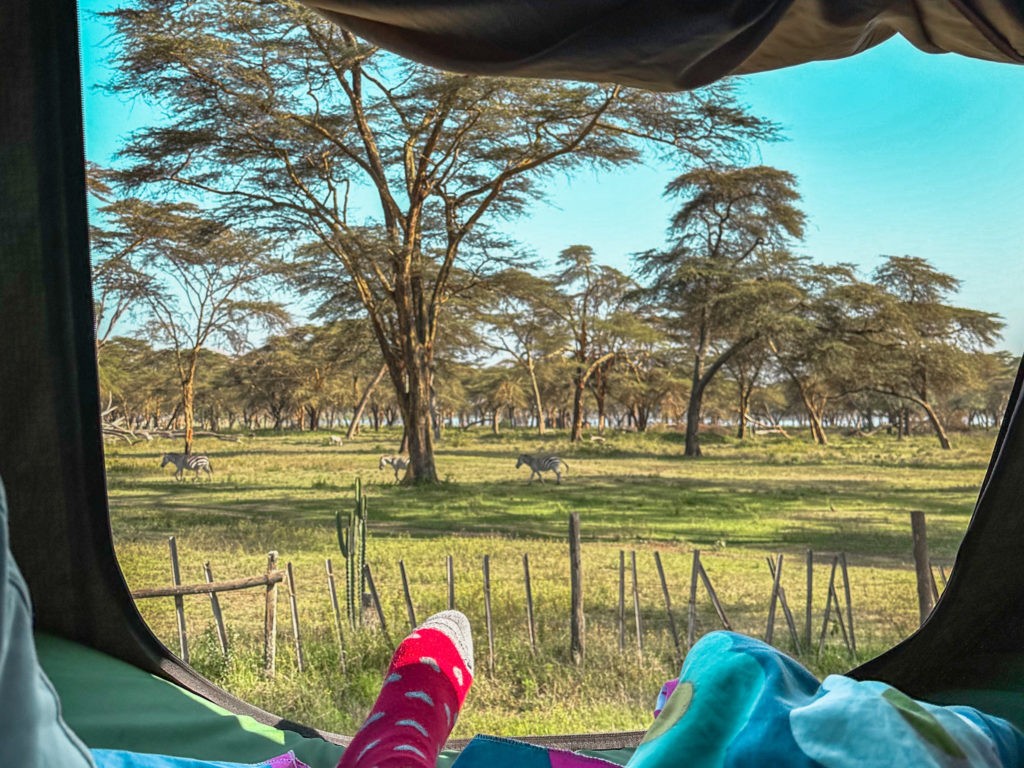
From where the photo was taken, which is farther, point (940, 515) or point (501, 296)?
point (501, 296)

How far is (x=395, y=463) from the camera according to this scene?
18.2ft

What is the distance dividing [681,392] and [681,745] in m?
5.87

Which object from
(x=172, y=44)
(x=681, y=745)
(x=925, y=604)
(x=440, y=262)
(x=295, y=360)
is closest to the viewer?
(x=681, y=745)

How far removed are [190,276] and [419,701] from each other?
5.29 meters

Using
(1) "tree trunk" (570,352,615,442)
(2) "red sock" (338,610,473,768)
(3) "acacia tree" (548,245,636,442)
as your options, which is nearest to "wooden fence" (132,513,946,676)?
(2) "red sock" (338,610,473,768)

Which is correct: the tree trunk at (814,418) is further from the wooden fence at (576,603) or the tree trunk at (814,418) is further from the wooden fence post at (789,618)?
the wooden fence post at (789,618)

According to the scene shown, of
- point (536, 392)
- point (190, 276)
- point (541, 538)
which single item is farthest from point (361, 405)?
point (541, 538)

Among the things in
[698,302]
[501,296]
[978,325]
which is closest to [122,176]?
[501,296]

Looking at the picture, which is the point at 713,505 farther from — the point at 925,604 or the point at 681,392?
the point at 925,604

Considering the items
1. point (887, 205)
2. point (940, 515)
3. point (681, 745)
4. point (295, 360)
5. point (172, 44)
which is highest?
point (172, 44)

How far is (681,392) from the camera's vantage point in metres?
6.27

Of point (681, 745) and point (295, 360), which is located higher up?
point (295, 360)

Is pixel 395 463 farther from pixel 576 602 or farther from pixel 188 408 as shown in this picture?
pixel 576 602

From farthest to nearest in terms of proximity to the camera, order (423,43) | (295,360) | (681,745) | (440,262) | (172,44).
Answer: (295,360) → (440,262) → (172,44) → (423,43) → (681,745)
